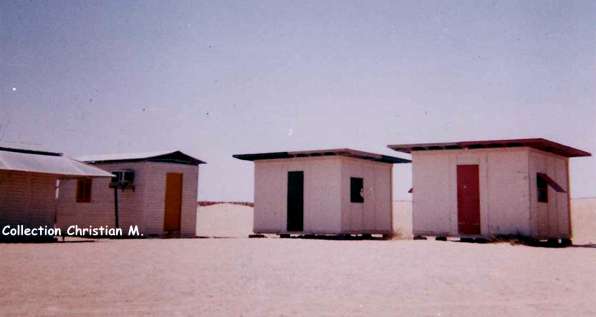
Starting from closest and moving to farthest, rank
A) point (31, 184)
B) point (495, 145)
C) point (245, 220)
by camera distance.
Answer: point (31, 184), point (495, 145), point (245, 220)

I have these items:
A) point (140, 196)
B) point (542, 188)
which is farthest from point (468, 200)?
point (140, 196)

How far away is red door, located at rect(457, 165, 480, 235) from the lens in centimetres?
2025

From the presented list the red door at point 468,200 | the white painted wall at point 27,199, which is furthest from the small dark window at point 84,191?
the red door at point 468,200

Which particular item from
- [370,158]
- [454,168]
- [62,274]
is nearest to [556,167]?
[454,168]

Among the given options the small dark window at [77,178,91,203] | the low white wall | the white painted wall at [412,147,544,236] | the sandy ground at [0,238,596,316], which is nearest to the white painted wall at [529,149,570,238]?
the white painted wall at [412,147,544,236]

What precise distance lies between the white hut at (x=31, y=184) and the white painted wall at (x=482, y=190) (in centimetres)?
1090

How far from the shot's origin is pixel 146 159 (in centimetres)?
2339

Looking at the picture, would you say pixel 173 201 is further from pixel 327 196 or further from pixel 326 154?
pixel 326 154

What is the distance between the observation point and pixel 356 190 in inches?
945

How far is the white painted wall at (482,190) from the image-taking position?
19594 millimetres

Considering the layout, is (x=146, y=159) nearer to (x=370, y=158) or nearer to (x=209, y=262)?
(x=370, y=158)

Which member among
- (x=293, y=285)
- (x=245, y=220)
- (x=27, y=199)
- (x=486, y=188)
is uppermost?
(x=486, y=188)

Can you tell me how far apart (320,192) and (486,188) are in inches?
246

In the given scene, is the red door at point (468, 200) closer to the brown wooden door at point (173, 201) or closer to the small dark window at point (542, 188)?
the small dark window at point (542, 188)
